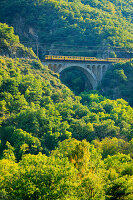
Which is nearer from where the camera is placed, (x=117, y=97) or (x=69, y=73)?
(x=117, y=97)

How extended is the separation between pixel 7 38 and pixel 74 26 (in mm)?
26624

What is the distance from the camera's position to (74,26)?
Result: 231ft

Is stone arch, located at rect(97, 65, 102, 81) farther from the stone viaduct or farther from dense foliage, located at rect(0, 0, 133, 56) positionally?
dense foliage, located at rect(0, 0, 133, 56)

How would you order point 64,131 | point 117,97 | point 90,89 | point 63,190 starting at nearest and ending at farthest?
1. point 63,190
2. point 64,131
3. point 117,97
4. point 90,89

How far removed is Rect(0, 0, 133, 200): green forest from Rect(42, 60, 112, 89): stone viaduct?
56.4 inches

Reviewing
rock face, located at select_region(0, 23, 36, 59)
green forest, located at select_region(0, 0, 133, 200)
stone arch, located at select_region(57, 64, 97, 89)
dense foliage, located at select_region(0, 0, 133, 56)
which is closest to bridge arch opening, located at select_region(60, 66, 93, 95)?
stone arch, located at select_region(57, 64, 97, 89)

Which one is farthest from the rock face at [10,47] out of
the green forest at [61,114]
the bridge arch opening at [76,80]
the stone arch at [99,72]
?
the stone arch at [99,72]

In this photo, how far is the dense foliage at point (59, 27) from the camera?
231 ft

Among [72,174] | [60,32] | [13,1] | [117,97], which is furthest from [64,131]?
[13,1]

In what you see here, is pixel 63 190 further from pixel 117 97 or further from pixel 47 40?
pixel 47 40

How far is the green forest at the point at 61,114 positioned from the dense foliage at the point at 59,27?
251 mm

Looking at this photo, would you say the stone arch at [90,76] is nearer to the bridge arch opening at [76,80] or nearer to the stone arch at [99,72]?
the bridge arch opening at [76,80]

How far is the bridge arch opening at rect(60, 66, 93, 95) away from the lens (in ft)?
214

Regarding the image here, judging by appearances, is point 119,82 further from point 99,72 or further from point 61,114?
point 61,114
